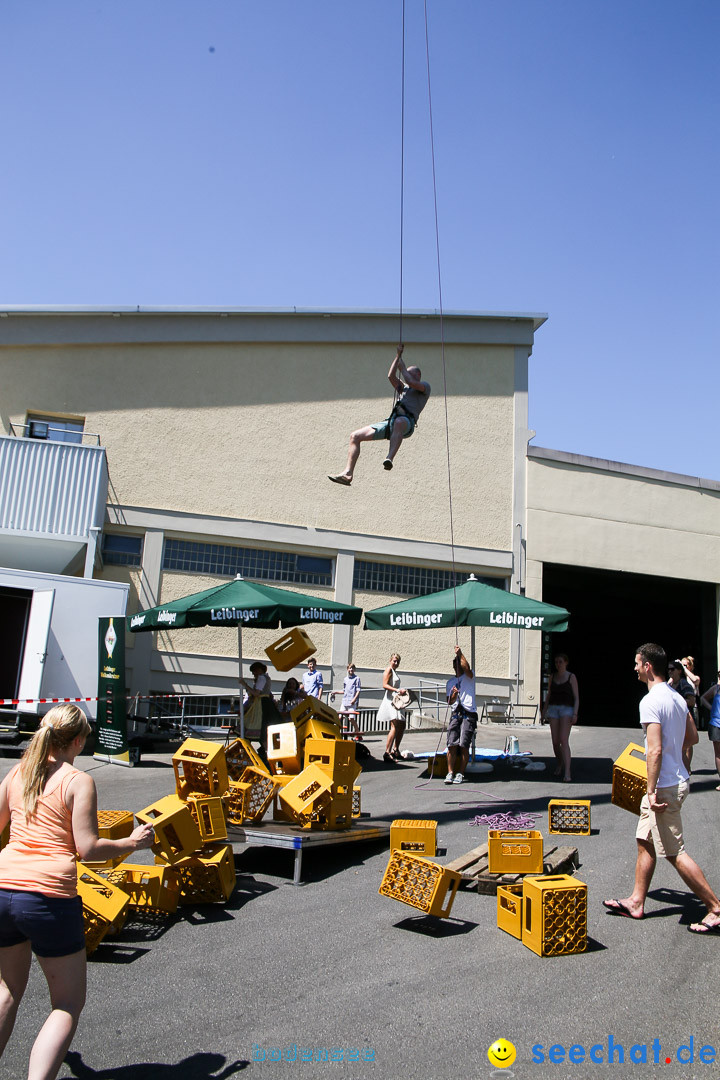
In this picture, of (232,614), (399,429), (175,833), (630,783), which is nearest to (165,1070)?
(175,833)

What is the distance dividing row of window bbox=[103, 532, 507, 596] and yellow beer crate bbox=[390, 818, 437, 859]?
508 inches

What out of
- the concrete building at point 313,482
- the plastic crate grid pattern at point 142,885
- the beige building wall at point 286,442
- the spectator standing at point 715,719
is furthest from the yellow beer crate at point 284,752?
the beige building wall at point 286,442

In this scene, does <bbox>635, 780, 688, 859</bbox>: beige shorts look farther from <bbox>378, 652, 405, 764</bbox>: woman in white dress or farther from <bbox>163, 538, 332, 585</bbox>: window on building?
<bbox>163, 538, 332, 585</bbox>: window on building

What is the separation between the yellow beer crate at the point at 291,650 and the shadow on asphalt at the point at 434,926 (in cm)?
459

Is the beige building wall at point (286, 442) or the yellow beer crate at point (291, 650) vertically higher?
the beige building wall at point (286, 442)

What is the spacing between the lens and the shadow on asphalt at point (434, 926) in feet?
18.2

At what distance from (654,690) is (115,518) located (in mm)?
15436

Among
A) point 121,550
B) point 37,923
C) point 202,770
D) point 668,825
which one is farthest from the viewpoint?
point 121,550

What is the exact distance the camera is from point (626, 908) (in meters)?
5.75

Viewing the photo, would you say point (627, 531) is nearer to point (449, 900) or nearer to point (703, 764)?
point (703, 764)

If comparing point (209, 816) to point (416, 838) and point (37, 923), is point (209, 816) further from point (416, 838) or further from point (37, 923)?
point (37, 923)

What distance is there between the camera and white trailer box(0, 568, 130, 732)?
13.9m

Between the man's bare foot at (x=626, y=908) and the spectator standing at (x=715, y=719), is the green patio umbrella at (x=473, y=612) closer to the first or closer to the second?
the spectator standing at (x=715, y=719)

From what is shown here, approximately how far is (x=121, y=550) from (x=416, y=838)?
44.0 feet
